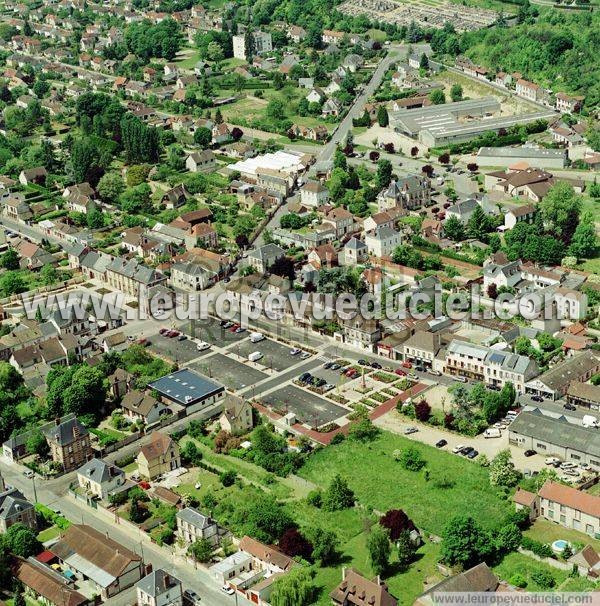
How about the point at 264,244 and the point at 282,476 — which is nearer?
the point at 282,476

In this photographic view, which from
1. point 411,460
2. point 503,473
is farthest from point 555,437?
point 411,460

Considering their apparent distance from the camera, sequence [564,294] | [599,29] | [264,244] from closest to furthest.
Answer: [564,294] → [264,244] → [599,29]

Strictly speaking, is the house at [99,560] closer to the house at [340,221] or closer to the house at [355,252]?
the house at [355,252]

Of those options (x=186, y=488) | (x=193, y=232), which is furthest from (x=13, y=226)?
(x=186, y=488)

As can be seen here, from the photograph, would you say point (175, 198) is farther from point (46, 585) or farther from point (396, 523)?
point (46, 585)

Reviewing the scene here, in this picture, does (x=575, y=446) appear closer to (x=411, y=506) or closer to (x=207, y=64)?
(x=411, y=506)

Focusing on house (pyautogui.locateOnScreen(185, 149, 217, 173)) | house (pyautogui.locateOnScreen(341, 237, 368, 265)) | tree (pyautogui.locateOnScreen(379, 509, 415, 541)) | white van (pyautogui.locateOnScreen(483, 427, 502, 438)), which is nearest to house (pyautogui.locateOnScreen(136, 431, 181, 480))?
tree (pyautogui.locateOnScreen(379, 509, 415, 541))
